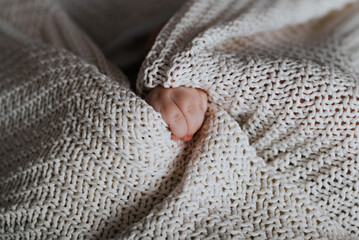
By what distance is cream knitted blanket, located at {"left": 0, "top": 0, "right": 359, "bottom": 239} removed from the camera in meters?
0.62

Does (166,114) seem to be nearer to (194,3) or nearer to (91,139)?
(91,139)

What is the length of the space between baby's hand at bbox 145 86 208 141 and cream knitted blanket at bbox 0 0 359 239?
2 cm

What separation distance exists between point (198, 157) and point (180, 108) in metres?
0.11

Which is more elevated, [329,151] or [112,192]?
[112,192]

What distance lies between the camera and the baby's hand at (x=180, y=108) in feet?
2.15

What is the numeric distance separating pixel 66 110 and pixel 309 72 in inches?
20.9

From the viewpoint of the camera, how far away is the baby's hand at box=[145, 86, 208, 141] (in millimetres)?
655

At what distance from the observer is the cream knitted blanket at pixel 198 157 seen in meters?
0.62

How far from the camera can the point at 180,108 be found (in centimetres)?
66

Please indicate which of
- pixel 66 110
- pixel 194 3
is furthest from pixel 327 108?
pixel 66 110

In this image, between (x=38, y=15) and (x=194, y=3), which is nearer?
(x=194, y=3)

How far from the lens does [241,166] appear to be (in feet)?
2.14

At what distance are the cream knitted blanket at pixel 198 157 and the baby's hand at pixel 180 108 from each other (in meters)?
0.02

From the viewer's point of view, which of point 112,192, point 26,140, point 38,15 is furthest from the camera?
point 38,15
